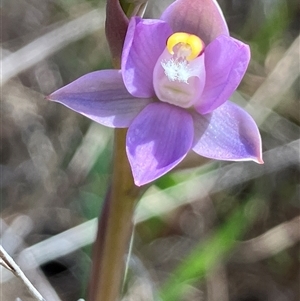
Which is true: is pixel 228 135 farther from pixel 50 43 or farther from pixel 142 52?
pixel 50 43

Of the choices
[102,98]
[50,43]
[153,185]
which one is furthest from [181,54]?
[50,43]

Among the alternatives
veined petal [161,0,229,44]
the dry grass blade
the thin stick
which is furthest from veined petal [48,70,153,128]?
the dry grass blade

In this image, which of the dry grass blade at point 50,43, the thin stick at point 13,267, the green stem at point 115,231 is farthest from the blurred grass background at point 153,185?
the thin stick at point 13,267

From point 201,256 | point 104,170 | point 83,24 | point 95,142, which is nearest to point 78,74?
point 83,24

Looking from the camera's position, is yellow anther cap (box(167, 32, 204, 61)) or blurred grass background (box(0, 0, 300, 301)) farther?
blurred grass background (box(0, 0, 300, 301))

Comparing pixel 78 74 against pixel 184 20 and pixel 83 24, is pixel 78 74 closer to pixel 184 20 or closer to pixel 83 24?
pixel 83 24

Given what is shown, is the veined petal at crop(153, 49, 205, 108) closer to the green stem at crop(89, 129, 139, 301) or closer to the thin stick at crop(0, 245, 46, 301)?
the green stem at crop(89, 129, 139, 301)
